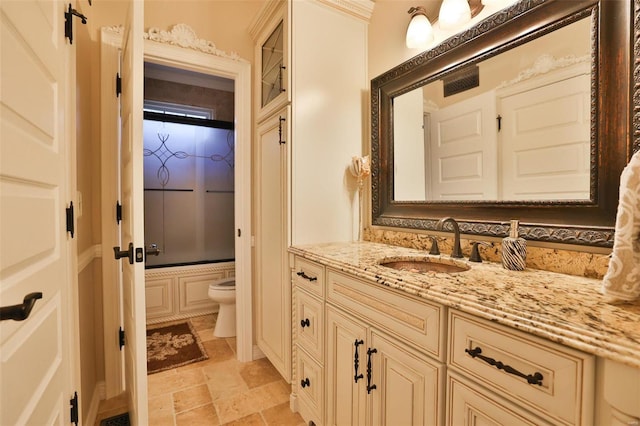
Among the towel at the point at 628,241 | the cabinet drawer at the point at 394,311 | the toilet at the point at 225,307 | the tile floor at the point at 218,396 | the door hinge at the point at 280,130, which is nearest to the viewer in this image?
the towel at the point at 628,241

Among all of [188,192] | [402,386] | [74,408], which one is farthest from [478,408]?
[188,192]

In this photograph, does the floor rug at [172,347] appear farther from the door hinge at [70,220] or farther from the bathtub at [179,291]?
the door hinge at [70,220]

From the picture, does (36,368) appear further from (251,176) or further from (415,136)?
(415,136)

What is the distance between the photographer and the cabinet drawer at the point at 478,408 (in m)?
0.67

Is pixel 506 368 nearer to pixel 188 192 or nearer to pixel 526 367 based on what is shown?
pixel 526 367

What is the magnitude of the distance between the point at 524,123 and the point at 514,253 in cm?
53

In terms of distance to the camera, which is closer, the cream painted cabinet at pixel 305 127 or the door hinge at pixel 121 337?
the cream painted cabinet at pixel 305 127

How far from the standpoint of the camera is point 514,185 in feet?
4.02

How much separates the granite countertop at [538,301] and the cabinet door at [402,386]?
0.22m

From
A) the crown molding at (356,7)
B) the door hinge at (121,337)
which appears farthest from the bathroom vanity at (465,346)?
the crown molding at (356,7)

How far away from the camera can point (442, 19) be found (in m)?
1.41

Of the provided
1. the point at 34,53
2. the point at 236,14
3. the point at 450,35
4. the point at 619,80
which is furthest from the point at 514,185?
the point at 236,14

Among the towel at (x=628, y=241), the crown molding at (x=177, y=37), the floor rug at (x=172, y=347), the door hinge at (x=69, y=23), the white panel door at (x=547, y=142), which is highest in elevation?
the crown molding at (x=177, y=37)

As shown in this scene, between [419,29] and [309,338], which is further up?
[419,29]
